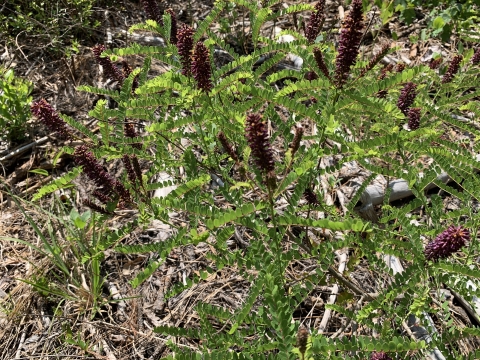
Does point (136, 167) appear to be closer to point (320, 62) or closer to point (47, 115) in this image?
point (47, 115)

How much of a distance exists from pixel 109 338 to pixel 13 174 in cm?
171

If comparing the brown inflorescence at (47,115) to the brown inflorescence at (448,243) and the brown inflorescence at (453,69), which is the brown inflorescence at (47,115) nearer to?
the brown inflorescence at (448,243)

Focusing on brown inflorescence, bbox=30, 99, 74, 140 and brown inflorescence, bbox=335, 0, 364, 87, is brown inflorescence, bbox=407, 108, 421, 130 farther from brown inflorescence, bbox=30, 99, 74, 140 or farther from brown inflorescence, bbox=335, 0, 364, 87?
brown inflorescence, bbox=30, 99, 74, 140

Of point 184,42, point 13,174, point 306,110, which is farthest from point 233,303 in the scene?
point 13,174

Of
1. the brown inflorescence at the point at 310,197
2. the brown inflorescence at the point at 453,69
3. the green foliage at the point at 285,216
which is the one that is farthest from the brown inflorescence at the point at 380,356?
the brown inflorescence at the point at 453,69

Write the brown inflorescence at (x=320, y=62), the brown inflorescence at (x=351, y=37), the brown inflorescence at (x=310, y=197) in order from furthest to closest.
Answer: the brown inflorescence at (x=310, y=197), the brown inflorescence at (x=320, y=62), the brown inflorescence at (x=351, y=37)

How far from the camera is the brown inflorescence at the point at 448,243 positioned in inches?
54.7

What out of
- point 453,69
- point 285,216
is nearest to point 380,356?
point 285,216

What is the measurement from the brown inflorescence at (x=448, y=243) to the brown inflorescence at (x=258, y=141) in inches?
25.9

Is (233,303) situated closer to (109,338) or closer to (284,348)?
(109,338)

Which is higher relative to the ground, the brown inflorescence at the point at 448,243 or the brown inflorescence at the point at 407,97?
the brown inflorescence at the point at 448,243

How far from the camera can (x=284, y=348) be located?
135cm

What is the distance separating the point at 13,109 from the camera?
344 cm

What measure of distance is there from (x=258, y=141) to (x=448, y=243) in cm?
75
